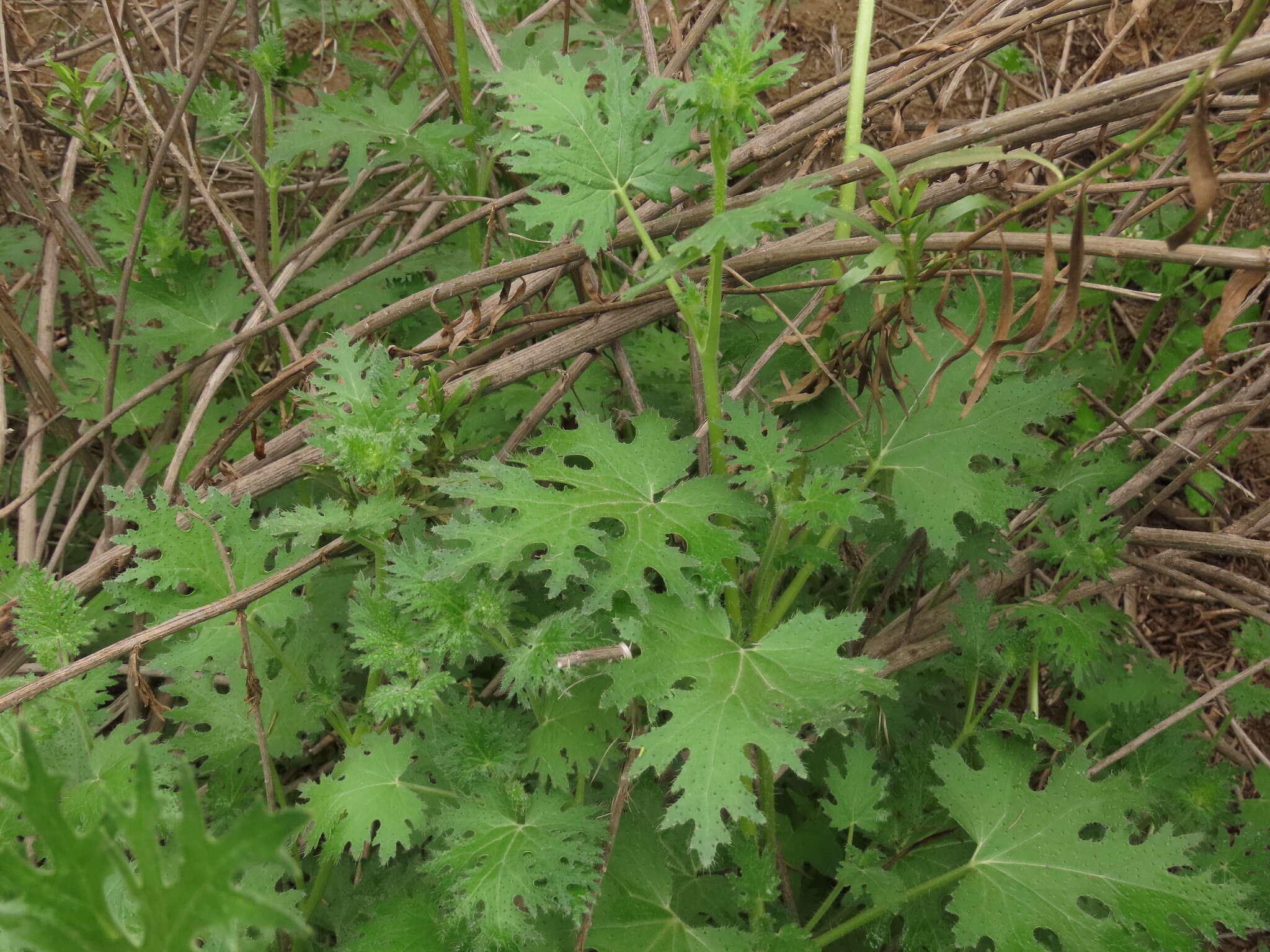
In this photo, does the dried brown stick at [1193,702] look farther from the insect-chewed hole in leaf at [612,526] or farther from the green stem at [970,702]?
the insect-chewed hole in leaf at [612,526]

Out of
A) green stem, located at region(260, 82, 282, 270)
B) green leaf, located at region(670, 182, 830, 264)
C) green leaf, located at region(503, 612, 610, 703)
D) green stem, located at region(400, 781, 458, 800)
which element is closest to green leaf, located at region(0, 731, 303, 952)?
green leaf, located at region(503, 612, 610, 703)

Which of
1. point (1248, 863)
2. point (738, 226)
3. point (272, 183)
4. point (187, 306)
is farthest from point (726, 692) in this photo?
point (187, 306)

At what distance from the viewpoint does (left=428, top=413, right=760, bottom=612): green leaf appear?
58.4 inches

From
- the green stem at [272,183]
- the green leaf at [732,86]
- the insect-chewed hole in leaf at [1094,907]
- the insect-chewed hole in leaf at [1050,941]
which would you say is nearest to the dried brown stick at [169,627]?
the green leaf at [732,86]

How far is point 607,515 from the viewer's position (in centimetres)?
156

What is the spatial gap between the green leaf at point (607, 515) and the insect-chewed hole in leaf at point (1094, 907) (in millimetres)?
1266

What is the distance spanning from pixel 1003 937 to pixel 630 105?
173 cm

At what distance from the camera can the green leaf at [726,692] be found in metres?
1.39

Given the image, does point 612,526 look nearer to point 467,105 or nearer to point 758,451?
point 758,451

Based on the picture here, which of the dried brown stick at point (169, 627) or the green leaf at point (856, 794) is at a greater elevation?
the dried brown stick at point (169, 627)

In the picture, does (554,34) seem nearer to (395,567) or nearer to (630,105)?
(630,105)

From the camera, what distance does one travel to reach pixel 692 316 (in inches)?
61.2

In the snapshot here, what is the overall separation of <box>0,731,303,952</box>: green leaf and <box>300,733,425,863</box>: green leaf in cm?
67

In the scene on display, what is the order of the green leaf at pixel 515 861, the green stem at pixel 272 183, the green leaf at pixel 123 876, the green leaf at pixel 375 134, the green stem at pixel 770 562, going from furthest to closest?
the green stem at pixel 272 183, the green leaf at pixel 375 134, the green stem at pixel 770 562, the green leaf at pixel 515 861, the green leaf at pixel 123 876
